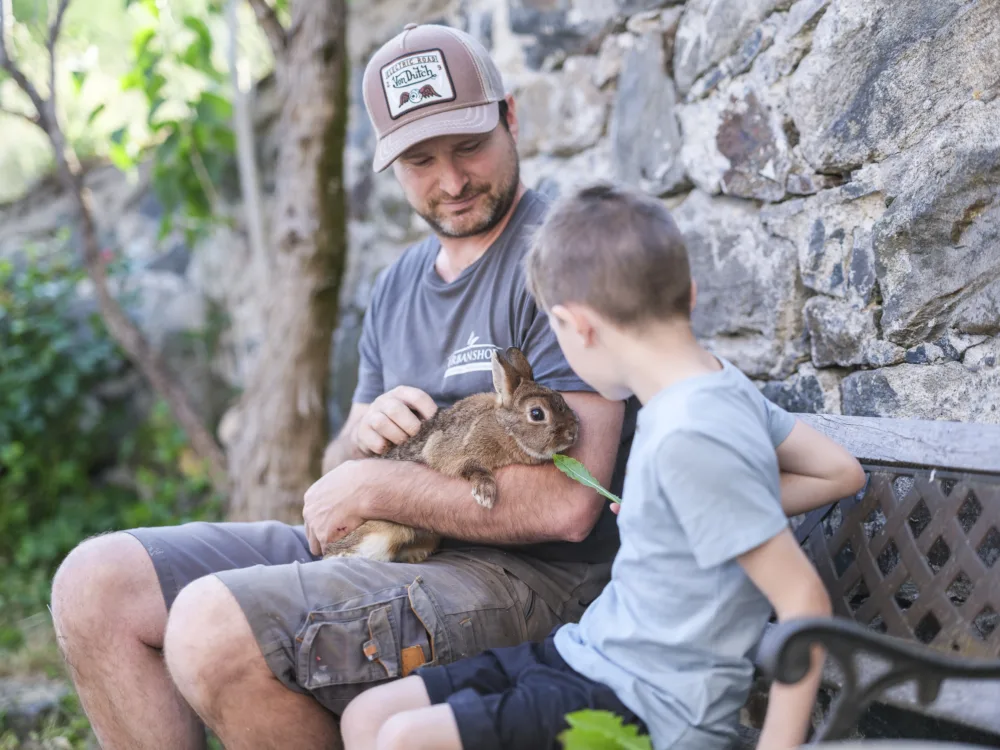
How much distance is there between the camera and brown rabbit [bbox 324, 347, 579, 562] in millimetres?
2547

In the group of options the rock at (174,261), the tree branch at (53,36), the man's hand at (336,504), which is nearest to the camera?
the man's hand at (336,504)

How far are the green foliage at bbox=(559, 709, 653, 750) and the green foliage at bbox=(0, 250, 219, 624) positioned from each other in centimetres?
463

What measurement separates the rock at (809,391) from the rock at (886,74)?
0.59m

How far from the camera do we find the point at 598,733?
1.73m

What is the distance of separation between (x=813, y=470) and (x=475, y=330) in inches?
42.7

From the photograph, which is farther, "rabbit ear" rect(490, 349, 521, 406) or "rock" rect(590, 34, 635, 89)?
"rock" rect(590, 34, 635, 89)

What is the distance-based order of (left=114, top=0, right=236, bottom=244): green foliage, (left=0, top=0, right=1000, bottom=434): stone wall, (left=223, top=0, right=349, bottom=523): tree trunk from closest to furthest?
1. (left=0, top=0, right=1000, bottom=434): stone wall
2. (left=223, top=0, right=349, bottom=523): tree trunk
3. (left=114, top=0, right=236, bottom=244): green foliage

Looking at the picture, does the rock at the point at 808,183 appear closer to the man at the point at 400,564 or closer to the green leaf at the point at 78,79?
the man at the point at 400,564

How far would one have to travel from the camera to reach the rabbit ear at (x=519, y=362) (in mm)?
2604

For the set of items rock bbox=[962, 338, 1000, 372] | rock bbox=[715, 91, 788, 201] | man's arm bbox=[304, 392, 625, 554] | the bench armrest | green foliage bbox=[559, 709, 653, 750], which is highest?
rock bbox=[715, 91, 788, 201]

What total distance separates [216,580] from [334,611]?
0.98ft

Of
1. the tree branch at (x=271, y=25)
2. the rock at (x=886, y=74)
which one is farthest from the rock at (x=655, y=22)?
the tree branch at (x=271, y=25)

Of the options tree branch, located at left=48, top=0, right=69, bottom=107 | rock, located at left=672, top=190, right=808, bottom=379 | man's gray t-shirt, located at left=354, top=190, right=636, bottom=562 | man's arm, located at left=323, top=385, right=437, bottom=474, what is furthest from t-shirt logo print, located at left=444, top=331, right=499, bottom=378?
tree branch, located at left=48, top=0, right=69, bottom=107

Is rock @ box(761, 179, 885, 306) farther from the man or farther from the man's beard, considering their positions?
the man's beard
